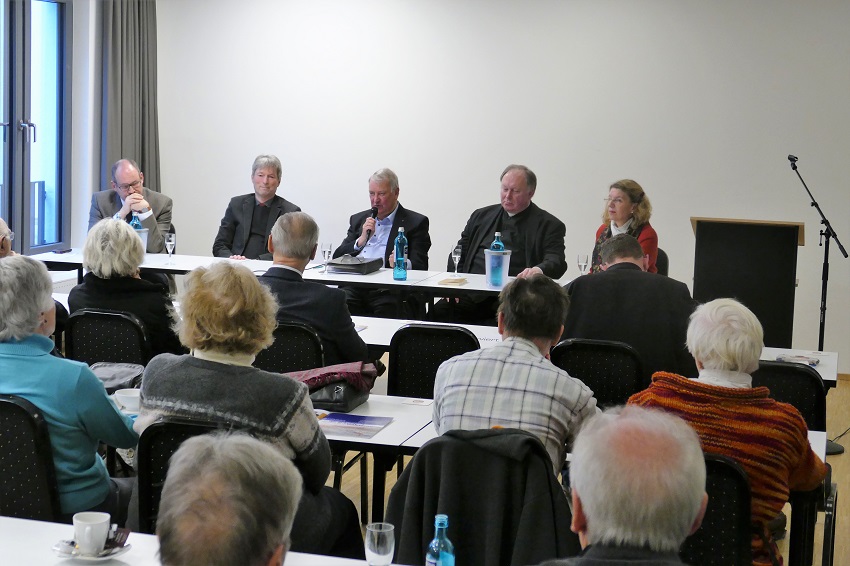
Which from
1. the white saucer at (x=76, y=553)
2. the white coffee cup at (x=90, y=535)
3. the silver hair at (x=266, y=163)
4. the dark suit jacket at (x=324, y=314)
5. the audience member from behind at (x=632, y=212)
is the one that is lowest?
the white saucer at (x=76, y=553)

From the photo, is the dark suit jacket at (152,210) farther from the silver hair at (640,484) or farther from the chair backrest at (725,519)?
the silver hair at (640,484)

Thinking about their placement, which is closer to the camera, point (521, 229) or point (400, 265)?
point (400, 265)

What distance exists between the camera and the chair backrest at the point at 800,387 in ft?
11.9

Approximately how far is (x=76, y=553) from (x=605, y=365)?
2.27 meters

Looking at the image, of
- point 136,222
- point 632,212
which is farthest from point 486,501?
point 136,222

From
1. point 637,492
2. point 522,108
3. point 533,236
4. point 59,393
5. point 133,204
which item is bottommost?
point 59,393

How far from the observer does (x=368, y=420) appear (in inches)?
127

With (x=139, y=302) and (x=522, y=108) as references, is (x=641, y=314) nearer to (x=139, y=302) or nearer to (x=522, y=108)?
(x=139, y=302)

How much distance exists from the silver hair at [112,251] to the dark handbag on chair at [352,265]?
1.89m

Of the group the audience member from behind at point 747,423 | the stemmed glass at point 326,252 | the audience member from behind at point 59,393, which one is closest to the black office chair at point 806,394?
the audience member from behind at point 747,423

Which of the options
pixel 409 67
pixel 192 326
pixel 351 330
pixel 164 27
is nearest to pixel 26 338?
pixel 192 326

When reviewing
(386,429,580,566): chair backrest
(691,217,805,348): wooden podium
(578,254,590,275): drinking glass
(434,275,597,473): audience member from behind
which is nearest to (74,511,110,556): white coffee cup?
(386,429,580,566): chair backrest

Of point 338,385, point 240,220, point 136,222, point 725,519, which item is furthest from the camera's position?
point 240,220

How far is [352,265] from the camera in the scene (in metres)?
6.09
